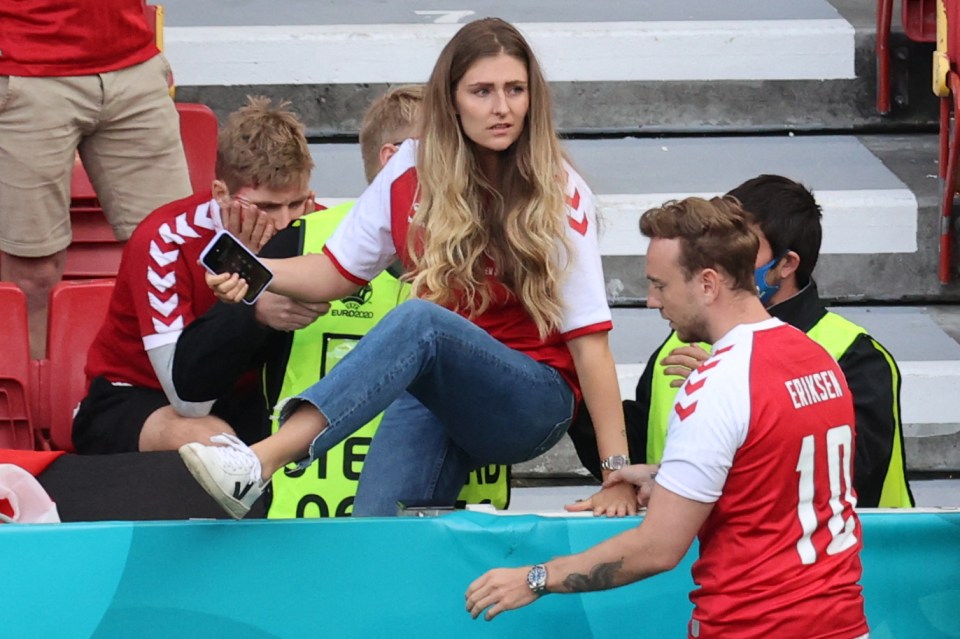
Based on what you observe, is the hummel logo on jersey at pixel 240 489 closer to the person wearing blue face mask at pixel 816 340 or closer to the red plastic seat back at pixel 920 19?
the person wearing blue face mask at pixel 816 340

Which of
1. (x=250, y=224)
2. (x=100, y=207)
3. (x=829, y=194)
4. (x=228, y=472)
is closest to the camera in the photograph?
(x=228, y=472)

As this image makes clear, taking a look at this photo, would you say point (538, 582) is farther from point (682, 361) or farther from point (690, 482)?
point (682, 361)

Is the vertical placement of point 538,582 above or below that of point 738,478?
below

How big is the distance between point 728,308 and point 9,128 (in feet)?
9.40

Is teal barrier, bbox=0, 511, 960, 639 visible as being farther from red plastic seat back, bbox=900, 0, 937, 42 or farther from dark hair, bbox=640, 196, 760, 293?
red plastic seat back, bbox=900, 0, 937, 42

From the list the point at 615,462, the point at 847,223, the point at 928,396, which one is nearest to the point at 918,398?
the point at 928,396

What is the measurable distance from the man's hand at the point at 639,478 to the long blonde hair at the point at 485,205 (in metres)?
0.36

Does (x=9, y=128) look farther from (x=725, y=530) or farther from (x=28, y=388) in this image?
(x=725, y=530)

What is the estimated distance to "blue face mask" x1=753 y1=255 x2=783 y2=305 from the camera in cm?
334

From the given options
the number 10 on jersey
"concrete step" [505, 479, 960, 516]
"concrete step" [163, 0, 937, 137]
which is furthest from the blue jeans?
"concrete step" [163, 0, 937, 137]

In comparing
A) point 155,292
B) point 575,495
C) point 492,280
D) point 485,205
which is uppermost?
point 485,205

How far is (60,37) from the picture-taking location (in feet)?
15.6

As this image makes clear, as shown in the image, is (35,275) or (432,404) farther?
(35,275)

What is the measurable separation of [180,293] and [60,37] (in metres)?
1.45
